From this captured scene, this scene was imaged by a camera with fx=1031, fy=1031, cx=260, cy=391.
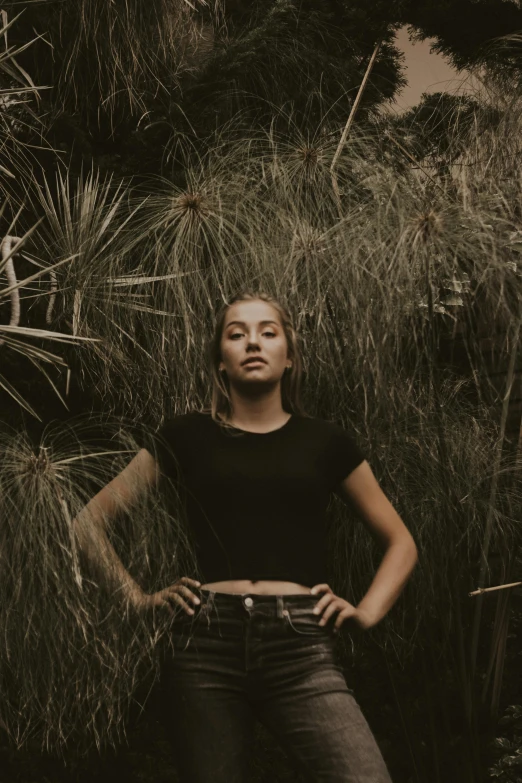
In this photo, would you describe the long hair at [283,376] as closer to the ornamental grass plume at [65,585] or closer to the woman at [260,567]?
the woman at [260,567]

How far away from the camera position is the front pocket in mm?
1235

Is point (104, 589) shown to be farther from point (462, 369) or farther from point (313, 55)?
point (313, 55)

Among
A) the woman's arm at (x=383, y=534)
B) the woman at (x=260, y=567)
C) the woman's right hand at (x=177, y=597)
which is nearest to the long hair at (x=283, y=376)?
the woman at (x=260, y=567)

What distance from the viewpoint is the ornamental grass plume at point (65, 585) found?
156cm

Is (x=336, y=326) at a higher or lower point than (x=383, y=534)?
higher

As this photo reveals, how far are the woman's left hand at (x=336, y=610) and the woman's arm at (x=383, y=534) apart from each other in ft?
0.11

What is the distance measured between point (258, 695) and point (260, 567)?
15 centimetres

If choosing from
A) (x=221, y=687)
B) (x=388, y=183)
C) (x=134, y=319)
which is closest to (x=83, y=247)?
(x=134, y=319)

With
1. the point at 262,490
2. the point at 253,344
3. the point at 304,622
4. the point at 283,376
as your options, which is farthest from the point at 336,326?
the point at 304,622

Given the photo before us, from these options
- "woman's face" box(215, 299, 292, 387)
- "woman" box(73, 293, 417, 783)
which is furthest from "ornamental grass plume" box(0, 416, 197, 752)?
"woman's face" box(215, 299, 292, 387)

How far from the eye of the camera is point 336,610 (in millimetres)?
1285

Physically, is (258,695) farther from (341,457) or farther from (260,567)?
(341,457)

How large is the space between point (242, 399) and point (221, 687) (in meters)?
0.38

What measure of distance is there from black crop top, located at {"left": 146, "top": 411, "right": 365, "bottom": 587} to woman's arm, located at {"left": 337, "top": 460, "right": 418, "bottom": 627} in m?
0.02
